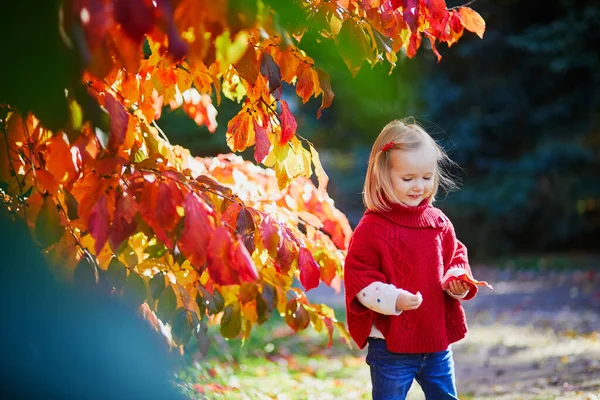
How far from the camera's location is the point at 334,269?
10.6 ft

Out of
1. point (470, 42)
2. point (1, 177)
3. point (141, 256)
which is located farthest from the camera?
point (470, 42)

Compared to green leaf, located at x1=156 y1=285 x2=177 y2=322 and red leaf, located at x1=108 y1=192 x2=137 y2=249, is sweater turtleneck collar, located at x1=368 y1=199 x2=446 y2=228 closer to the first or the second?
green leaf, located at x1=156 y1=285 x2=177 y2=322

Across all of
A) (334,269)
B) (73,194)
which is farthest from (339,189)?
(73,194)

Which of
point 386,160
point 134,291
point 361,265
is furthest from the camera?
point 386,160

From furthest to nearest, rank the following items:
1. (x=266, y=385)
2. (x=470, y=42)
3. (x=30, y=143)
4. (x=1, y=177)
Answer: (x=470, y=42) < (x=266, y=385) < (x=30, y=143) < (x=1, y=177)

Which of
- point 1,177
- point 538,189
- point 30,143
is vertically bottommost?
point 1,177

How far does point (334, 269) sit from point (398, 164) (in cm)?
73

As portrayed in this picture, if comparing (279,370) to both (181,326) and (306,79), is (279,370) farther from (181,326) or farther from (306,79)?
(306,79)

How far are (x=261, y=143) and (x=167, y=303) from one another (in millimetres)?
615

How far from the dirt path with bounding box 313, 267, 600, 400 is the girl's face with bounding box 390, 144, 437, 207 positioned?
2.34 meters

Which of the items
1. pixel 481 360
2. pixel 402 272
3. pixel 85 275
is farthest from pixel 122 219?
pixel 481 360

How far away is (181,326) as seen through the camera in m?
2.52

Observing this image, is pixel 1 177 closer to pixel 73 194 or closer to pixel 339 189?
pixel 73 194

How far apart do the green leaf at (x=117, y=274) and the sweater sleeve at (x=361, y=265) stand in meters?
0.77
